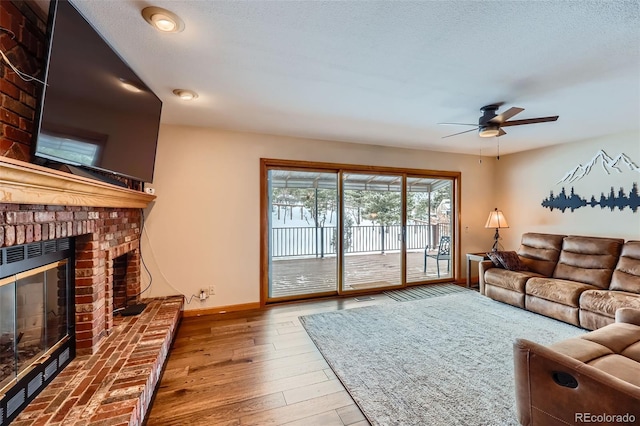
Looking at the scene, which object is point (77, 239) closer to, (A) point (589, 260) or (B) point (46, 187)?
(B) point (46, 187)

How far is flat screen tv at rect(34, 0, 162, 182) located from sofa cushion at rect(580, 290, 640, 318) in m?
4.72

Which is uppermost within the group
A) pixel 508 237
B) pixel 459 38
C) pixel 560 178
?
pixel 459 38

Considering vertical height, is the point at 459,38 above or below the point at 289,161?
above

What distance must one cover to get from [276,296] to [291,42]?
3.29 meters

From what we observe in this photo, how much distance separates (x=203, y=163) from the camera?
3.58 meters

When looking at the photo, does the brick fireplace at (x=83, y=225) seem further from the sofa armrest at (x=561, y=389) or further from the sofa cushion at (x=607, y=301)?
the sofa cushion at (x=607, y=301)

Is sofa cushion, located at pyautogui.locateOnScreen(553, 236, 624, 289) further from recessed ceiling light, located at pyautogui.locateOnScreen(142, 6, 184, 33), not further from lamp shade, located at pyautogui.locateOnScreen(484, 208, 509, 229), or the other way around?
recessed ceiling light, located at pyautogui.locateOnScreen(142, 6, 184, 33)

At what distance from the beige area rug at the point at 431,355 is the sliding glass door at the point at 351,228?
864 mm

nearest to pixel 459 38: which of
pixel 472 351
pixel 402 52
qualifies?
pixel 402 52

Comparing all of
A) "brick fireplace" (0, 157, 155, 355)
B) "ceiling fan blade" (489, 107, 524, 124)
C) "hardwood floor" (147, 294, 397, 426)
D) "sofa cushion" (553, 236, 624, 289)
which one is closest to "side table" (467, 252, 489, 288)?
"sofa cushion" (553, 236, 624, 289)

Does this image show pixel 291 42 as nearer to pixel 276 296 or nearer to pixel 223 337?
pixel 223 337

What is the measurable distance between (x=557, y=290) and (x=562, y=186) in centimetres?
199

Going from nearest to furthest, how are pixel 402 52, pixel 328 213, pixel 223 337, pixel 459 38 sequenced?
pixel 459 38 → pixel 402 52 → pixel 223 337 → pixel 328 213

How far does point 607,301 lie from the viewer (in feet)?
9.66
